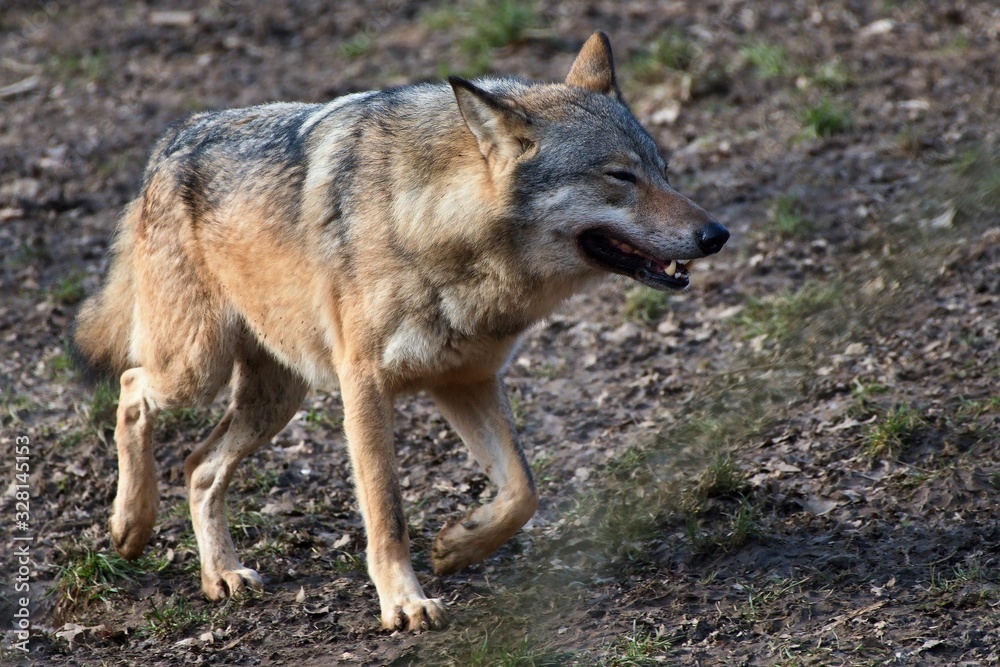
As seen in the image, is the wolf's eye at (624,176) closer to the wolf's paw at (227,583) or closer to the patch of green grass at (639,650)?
the patch of green grass at (639,650)

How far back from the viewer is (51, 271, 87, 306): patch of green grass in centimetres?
733

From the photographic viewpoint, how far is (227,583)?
4.70 metres

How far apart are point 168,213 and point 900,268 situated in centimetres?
373

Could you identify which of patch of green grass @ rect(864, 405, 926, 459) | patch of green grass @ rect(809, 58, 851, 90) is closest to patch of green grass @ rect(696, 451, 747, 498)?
patch of green grass @ rect(864, 405, 926, 459)

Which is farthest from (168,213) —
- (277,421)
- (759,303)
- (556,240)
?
(759,303)

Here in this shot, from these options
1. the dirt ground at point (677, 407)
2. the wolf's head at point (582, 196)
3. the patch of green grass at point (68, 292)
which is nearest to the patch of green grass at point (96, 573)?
the dirt ground at point (677, 407)

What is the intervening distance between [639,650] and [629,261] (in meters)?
1.45

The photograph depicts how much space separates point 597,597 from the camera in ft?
14.3

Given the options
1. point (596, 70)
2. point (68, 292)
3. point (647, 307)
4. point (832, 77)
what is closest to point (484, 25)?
point (832, 77)

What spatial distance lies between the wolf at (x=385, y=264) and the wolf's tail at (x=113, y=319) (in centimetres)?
23

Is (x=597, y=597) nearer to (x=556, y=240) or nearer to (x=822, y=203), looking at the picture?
(x=556, y=240)

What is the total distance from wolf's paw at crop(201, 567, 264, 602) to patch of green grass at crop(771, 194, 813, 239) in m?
4.16

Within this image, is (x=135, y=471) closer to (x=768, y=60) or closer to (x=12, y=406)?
(x=12, y=406)

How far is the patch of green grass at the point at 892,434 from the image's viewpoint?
496cm
